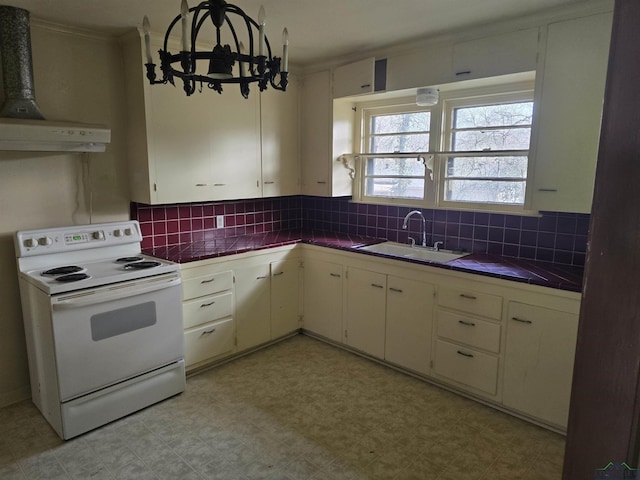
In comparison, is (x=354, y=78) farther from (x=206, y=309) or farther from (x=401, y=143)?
(x=206, y=309)

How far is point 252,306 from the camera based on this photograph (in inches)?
133

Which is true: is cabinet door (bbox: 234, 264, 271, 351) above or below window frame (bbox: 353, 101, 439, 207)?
below

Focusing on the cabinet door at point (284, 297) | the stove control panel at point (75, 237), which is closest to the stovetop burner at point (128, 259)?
the stove control panel at point (75, 237)

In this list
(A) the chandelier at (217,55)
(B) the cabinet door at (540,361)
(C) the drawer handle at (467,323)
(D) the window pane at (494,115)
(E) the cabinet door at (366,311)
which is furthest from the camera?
(E) the cabinet door at (366,311)

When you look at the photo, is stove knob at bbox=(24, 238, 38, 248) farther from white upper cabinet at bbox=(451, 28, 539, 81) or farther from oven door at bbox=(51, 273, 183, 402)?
white upper cabinet at bbox=(451, 28, 539, 81)

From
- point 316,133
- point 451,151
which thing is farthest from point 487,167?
point 316,133

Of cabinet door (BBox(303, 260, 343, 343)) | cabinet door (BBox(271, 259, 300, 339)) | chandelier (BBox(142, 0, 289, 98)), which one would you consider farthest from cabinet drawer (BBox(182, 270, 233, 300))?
chandelier (BBox(142, 0, 289, 98))

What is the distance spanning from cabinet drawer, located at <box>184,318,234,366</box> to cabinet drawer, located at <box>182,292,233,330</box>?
0.17 ft

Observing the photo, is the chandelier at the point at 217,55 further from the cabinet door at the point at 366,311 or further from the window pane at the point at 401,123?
the window pane at the point at 401,123

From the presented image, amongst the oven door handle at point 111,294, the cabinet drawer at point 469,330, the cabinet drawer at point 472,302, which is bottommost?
the cabinet drawer at point 469,330

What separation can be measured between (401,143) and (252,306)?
184 cm

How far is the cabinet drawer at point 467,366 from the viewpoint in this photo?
2643mm

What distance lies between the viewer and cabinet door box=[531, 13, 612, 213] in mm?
2336

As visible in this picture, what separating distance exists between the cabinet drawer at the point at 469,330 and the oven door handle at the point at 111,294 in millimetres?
1757
